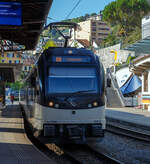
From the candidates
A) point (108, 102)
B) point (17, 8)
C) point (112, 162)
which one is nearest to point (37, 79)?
point (112, 162)

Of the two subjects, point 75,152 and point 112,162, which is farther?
point 75,152

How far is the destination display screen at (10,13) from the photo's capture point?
14.1 meters

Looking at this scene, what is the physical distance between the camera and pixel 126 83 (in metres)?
43.2

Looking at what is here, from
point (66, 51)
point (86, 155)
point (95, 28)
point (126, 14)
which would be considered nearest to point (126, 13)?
point (126, 14)

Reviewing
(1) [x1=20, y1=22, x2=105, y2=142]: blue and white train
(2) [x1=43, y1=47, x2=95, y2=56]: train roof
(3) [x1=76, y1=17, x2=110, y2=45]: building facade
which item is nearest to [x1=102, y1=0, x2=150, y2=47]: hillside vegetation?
(2) [x1=43, y1=47, x2=95, y2=56]: train roof

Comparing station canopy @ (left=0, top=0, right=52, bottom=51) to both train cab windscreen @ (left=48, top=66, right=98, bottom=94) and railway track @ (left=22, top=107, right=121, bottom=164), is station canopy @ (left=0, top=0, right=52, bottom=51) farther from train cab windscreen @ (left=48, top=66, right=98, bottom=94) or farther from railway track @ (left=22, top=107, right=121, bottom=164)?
railway track @ (left=22, top=107, right=121, bottom=164)

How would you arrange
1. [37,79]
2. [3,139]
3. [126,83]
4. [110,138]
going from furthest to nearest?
[126,83] < [110,138] < [3,139] < [37,79]

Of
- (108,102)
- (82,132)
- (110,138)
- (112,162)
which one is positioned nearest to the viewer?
(112,162)

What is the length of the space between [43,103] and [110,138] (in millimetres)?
5349

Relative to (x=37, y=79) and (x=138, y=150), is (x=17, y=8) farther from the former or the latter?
(x=138, y=150)

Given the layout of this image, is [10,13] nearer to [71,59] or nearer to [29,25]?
[29,25]

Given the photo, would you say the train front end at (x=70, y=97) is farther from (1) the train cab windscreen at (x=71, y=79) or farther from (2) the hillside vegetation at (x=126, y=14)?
(2) the hillside vegetation at (x=126, y=14)

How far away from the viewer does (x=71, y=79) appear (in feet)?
34.3

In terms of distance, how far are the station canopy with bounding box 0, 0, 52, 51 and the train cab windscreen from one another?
391 cm
